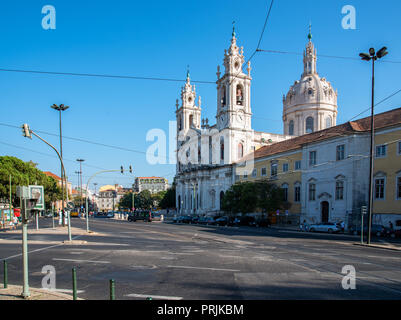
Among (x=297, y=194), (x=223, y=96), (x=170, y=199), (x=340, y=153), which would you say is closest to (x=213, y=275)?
(x=340, y=153)

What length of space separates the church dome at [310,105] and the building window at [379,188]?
140 feet

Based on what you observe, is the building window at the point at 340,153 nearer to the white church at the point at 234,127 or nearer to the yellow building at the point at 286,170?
the yellow building at the point at 286,170

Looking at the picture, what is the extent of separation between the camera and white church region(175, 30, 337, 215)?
68.0m

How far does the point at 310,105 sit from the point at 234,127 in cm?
2040

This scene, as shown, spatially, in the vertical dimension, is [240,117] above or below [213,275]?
above

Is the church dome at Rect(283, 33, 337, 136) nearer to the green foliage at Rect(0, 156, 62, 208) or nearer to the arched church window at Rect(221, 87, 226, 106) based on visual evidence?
the arched church window at Rect(221, 87, 226, 106)

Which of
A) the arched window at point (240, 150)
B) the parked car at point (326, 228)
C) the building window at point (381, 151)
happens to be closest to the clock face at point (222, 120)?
the arched window at point (240, 150)

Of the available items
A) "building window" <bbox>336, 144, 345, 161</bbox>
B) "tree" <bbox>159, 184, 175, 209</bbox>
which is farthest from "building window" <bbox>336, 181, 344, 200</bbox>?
"tree" <bbox>159, 184, 175, 209</bbox>

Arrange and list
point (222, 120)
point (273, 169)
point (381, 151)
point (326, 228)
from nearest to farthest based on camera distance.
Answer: point (381, 151) < point (326, 228) < point (273, 169) < point (222, 120)

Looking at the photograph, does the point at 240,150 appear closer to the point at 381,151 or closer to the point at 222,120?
the point at 222,120

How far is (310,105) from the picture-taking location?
7412cm

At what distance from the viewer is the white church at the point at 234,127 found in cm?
6800

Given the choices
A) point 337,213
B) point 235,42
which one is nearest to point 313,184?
point 337,213

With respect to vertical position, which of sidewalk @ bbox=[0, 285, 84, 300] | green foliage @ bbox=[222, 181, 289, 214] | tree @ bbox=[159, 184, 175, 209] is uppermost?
sidewalk @ bbox=[0, 285, 84, 300]
